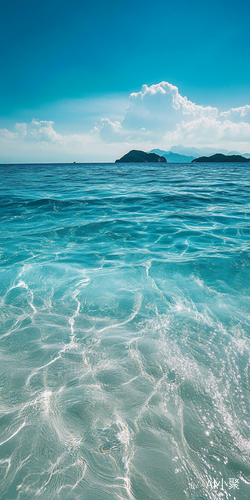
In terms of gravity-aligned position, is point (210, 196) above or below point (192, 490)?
above

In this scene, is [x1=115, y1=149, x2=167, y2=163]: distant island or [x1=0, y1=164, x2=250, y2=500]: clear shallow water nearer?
[x1=0, y1=164, x2=250, y2=500]: clear shallow water

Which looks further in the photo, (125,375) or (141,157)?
(141,157)

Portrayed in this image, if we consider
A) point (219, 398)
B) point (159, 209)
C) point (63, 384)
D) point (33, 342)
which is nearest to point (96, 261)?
point (33, 342)

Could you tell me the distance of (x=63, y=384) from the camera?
3.48m

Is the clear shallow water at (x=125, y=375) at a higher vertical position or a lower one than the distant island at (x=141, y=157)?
lower

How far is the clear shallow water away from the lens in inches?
98.3

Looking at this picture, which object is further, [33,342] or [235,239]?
[235,239]

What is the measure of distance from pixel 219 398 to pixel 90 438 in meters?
1.84

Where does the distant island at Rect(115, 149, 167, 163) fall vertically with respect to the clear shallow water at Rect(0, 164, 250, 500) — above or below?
above

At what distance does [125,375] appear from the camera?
366cm

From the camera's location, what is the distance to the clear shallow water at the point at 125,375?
2.50 meters

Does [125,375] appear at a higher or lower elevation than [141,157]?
lower

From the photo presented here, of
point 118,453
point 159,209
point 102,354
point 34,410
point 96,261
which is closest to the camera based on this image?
point 118,453

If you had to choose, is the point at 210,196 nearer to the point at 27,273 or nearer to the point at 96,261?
the point at 96,261
